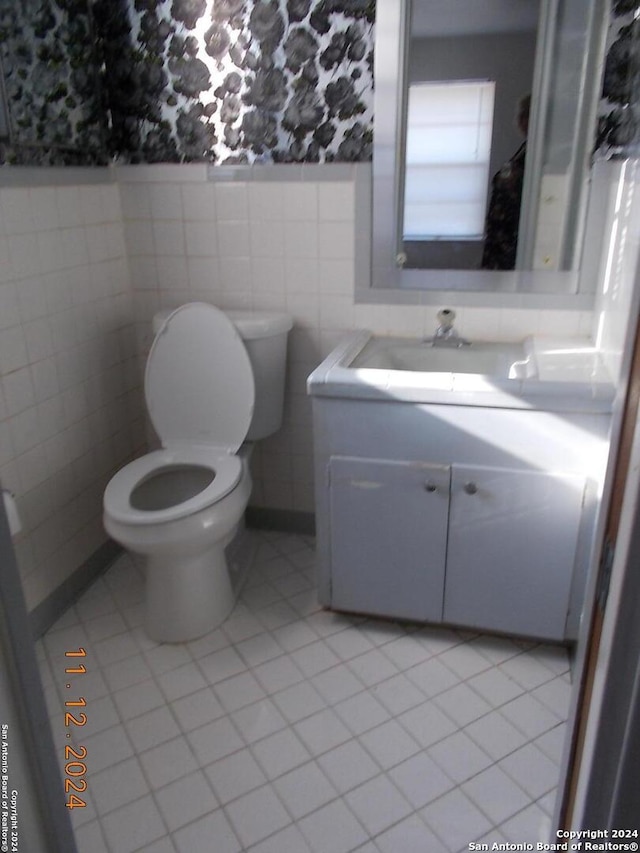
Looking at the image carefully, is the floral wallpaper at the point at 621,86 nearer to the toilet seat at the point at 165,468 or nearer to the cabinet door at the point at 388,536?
the cabinet door at the point at 388,536

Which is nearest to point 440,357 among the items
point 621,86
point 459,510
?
point 459,510

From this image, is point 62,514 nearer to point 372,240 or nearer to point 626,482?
point 372,240

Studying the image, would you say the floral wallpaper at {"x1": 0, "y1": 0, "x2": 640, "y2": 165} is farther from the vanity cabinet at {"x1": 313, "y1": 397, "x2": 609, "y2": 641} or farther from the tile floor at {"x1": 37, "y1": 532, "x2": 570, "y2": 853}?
the tile floor at {"x1": 37, "y1": 532, "x2": 570, "y2": 853}

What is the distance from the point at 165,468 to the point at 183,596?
413mm

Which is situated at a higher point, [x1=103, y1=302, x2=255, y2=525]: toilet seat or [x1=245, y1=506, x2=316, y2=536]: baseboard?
[x1=103, y1=302, x2=255, y2=525]: toilet seat

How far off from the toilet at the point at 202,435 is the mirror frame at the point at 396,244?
362mm

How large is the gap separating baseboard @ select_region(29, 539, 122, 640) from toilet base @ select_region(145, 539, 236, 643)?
307 millimetres

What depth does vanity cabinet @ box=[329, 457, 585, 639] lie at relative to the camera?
1.80 m

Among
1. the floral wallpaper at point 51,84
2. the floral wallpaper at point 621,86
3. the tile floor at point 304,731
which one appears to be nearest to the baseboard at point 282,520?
the tile floor at point 304,731

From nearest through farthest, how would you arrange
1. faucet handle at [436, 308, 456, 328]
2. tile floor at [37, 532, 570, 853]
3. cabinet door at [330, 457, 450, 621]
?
tile floor at [37, 532, 570, 853]
cabinet door at [330, 457, 450, 621]
faucet handle at [436, 308, 456, 328]

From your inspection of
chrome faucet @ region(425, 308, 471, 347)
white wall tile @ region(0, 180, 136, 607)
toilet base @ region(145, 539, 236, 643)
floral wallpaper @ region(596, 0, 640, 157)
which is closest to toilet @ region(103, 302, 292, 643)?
toilet base @ region(145, 539, 236, 643)

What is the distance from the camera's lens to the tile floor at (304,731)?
1.46 m

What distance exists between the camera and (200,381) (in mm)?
2176

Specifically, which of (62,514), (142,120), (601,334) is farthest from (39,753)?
(142,120)
